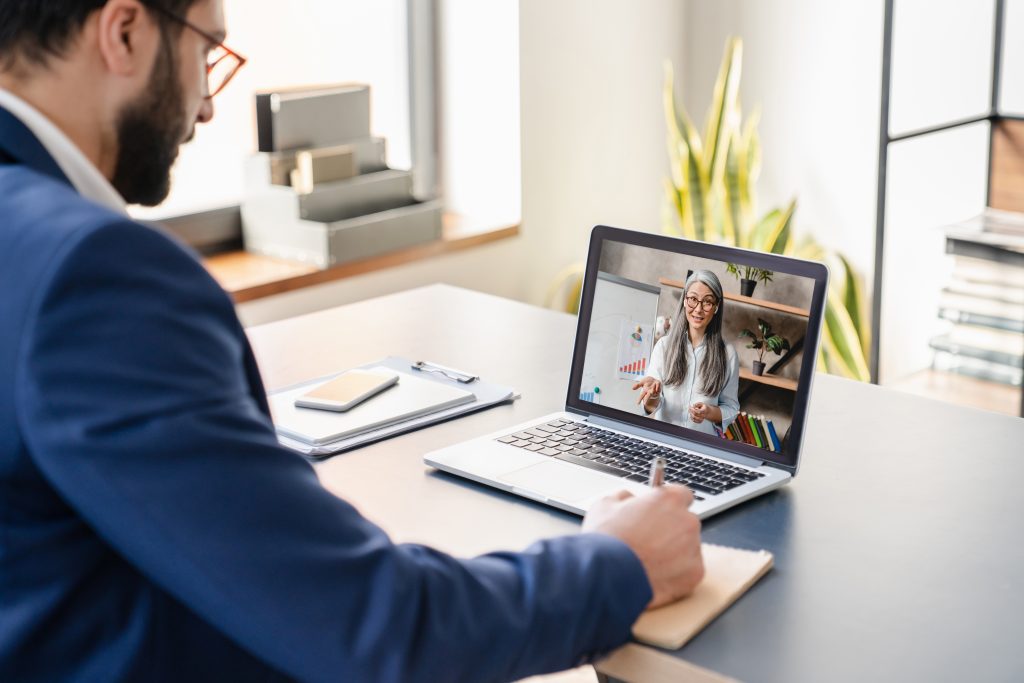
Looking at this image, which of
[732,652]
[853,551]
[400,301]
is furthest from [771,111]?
[732,652]

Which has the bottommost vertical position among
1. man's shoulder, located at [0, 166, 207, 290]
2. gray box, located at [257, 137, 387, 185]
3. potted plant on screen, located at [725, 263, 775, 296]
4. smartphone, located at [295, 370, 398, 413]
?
smartphone, located at [295, 370, 398, 413]

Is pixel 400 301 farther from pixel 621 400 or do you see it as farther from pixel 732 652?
pixel 732 652

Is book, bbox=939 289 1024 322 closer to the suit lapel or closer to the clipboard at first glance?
the clipboard

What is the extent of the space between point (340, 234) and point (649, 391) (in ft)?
4.73

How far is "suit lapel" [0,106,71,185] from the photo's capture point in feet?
3.03

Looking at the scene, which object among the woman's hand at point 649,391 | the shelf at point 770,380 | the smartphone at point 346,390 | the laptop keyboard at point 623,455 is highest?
the shelf at point 770,380

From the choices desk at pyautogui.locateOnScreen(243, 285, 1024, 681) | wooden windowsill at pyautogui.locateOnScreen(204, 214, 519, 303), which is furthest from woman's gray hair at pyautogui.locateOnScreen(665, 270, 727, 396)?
wooden windowsill at pyautogui.locateOnScreen(204, 214, 519, 303)

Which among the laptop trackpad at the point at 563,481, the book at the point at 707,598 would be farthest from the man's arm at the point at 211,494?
the laptop trackpad at the point at 563,481

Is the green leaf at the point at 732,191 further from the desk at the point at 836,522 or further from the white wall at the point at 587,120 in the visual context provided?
the desk at the point at 836,522

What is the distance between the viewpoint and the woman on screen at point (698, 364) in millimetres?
1418

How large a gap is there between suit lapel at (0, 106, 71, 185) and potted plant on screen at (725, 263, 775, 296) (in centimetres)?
77

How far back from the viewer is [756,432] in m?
1.41

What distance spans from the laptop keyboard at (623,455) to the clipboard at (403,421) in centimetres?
13

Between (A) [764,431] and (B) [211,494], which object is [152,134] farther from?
(A) [764,431]
